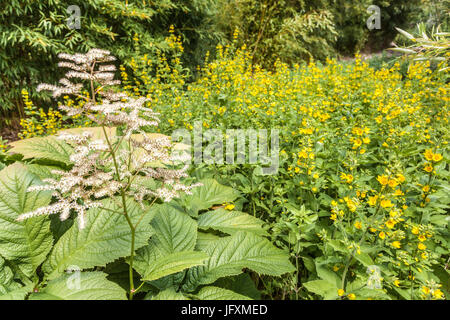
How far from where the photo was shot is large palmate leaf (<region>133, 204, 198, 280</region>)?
3.20 feet

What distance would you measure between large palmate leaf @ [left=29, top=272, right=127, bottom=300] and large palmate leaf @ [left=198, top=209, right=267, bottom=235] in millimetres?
515

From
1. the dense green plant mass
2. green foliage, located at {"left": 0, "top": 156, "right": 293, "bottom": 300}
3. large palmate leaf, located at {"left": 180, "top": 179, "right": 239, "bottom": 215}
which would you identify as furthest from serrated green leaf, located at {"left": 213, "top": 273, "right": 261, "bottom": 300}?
the dense green plant mass

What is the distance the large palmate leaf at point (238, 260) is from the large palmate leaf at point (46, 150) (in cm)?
86

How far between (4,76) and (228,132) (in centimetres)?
445

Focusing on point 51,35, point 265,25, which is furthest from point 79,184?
point 265,25

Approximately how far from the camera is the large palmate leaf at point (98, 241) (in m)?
0.94

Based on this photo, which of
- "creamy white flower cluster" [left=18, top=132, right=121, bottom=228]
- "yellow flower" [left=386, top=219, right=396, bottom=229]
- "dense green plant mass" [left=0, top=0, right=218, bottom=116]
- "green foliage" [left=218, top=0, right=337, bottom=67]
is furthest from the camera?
"green foliage" [left=218, top=0, right=337, bottom=67]

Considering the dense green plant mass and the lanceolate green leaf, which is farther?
the dense green plant mass

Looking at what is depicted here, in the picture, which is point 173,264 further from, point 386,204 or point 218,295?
point 386,204

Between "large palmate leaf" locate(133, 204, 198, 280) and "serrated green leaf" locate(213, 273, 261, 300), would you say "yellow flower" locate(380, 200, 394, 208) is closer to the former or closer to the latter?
"serrated green leaf" locate(213, 273, 261, 300)

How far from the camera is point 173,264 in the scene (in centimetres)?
86

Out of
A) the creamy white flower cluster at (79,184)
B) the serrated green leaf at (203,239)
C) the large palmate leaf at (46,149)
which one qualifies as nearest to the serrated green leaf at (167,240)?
the serrated green leaf at (203,239)
